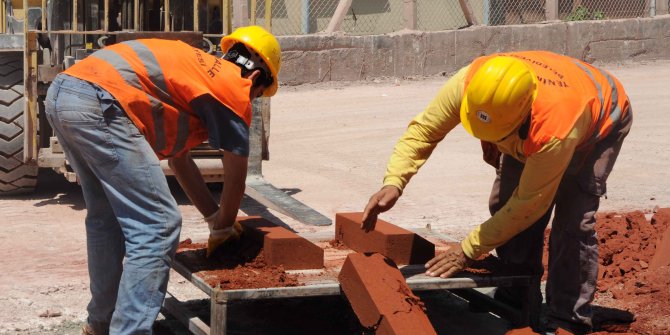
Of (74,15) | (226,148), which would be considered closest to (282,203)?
(74,15)

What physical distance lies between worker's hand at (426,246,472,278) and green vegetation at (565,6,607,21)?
14.2 metres

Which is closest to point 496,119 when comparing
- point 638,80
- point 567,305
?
point 567,305

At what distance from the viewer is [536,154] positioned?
179 inches

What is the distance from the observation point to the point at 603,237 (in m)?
6.86

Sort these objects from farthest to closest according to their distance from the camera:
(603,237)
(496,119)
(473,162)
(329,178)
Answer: (473,162) < (329,178) < (603,237) < (496,119)

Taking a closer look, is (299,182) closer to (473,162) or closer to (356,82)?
(473,162)

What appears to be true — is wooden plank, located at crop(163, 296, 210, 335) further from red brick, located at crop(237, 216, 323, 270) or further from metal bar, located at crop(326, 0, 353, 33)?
metal bar, located at crop(326, 0, 353, 33)

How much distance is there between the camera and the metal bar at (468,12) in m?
16.5

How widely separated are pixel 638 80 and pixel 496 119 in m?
12.3

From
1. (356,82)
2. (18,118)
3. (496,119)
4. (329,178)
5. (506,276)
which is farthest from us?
(356,82)

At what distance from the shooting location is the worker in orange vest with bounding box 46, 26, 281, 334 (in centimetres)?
444

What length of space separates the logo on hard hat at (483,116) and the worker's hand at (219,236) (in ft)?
4.56

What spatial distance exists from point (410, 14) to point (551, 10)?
292 cm

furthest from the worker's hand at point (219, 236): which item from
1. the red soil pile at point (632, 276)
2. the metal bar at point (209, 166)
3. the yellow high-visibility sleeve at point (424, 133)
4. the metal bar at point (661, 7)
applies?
the metal bar at point (661, 7)
